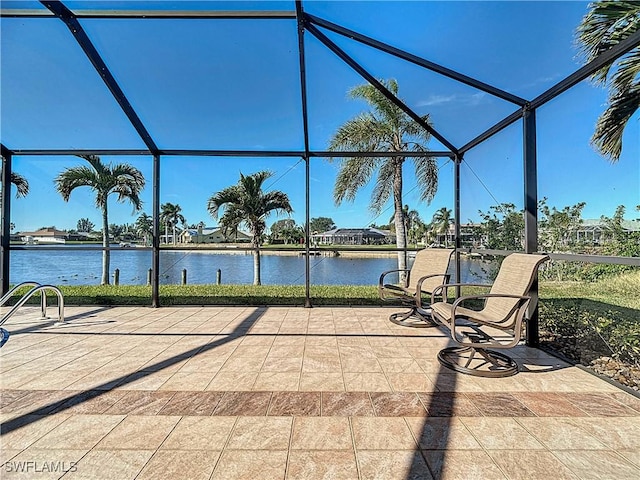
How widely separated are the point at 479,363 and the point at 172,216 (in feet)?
19.5

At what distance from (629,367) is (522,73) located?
288cm

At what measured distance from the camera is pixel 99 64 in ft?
12.1

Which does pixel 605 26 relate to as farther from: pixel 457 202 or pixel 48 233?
pixel 48 233

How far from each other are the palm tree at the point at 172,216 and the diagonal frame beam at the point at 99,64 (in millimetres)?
1295

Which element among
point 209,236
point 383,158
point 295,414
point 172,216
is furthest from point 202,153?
point 295,414

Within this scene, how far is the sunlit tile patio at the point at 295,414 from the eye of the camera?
1.55 m

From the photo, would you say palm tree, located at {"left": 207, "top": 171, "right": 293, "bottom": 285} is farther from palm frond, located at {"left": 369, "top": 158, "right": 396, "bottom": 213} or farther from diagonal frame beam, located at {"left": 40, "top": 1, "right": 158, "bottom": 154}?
diagonal frame beam, located at {"left": 40, "top": 1, "right": 158, "bottom": 154}

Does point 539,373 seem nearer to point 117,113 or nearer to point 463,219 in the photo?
point 463,219

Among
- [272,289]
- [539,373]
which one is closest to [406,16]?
[539,373]

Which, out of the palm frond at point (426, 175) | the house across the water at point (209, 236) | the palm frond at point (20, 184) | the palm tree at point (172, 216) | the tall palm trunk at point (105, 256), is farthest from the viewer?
the tall palm trunk at point (105, 256)

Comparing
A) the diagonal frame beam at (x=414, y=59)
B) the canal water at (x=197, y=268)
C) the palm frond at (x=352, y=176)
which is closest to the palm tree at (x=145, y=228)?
the canal water at (x=197, y=268)

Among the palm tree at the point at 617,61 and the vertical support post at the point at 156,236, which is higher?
the palm tree at the point at 617,61

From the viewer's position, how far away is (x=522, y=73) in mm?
3430

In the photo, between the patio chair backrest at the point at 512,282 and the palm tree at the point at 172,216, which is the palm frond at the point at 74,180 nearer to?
the palm tree at the point at 172,216
